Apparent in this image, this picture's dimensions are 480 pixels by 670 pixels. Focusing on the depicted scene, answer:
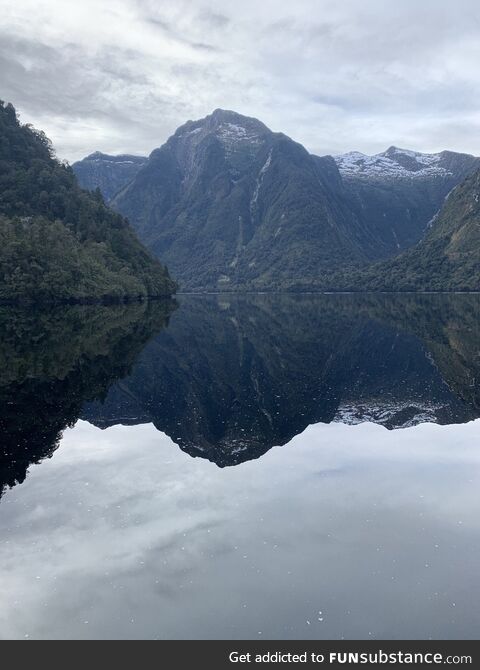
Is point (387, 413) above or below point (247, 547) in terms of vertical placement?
below

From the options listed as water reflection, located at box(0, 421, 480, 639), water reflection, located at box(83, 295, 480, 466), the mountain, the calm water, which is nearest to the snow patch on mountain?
water reflection, located at box(83, 295, 480, 466)

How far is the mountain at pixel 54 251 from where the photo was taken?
135m

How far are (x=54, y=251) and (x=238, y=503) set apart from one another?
133132 mm

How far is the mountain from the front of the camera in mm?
134625

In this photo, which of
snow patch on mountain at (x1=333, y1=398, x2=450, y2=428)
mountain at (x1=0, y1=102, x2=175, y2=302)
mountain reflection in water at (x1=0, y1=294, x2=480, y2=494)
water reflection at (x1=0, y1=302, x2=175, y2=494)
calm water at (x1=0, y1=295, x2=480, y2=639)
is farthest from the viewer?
mountain at (x1=0, y1=102, x2=175, y2=302)

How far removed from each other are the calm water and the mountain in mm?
88964

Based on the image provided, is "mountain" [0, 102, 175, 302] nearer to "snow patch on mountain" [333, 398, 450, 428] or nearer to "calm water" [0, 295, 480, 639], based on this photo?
"calm water" [0, 295, 480, 639]

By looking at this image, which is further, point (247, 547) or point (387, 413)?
point (387, 413)

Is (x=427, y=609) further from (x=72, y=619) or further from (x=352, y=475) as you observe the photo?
(x=352, y=475)

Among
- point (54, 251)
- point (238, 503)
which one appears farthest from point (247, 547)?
point (54, 251)

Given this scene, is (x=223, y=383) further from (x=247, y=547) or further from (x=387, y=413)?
(x=247, y=547)

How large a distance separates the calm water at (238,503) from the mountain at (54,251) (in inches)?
3503

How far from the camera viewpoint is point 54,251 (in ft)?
472

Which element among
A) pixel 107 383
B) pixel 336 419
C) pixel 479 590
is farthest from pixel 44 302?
pixel 479 590
